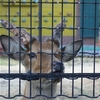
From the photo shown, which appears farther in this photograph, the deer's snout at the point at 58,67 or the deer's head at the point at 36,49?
the deer's head at the point at 36,49

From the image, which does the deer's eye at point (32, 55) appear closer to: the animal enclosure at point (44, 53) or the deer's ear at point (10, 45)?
the animal enclosure at point (44, 53)

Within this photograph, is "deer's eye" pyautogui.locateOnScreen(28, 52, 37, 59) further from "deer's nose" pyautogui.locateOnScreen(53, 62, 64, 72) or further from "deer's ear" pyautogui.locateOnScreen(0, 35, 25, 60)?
"deer's nose" pyautogui.locateOnScreen(53, 62, 64, 72)

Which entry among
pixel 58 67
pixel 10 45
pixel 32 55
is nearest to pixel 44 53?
pixel 58 67

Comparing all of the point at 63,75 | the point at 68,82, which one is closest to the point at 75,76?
the point at 63,75

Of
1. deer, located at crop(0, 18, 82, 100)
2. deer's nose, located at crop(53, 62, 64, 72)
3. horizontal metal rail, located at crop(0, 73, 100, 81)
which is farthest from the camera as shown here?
deer, located at crop(0, 18, 82, 100)

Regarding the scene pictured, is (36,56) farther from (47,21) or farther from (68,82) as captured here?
(47,21)

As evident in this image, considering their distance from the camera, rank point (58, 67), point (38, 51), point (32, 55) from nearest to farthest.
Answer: point (58, 67) < point (32, 55) < point (38, 51)

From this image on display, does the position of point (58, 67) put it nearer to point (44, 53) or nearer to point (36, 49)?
point (44, 53)

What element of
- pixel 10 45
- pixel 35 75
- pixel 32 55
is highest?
pixel 10 45

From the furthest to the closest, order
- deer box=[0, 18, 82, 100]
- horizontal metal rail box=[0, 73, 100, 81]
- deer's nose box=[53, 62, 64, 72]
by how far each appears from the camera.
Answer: deer box=[0, 18, 82, 100]
deer's nose box=[53, 62, 64, 72]
horizontal metal rail box=[0, 73, 100, 81]

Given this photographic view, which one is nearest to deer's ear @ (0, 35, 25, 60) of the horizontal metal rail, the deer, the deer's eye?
the deer

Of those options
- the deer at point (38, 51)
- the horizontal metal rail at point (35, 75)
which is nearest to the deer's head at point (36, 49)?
the deer at point (38, 51)

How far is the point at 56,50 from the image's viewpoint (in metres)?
4.39

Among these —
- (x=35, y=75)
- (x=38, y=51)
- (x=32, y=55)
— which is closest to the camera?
(x=35, y=75)
